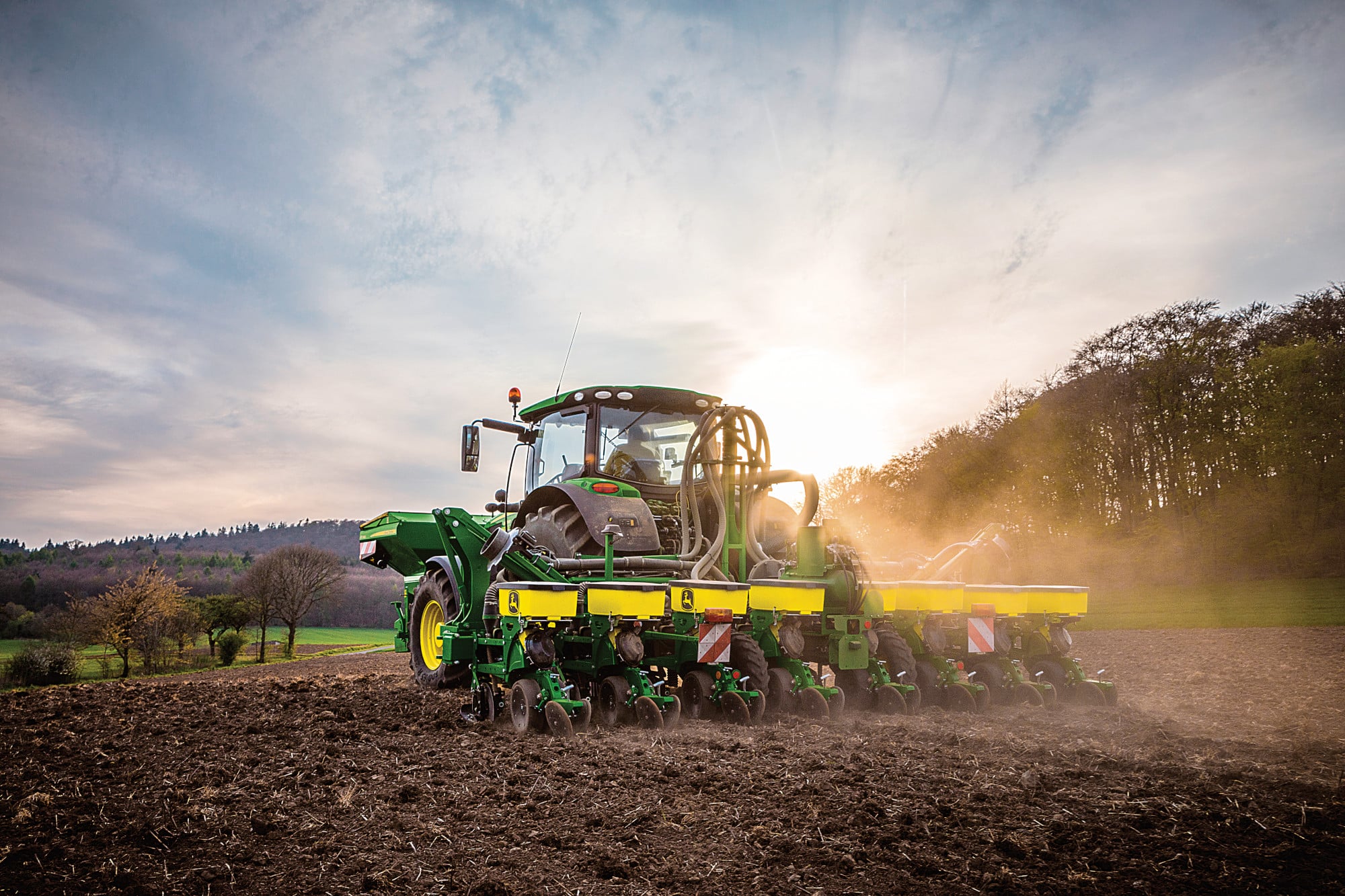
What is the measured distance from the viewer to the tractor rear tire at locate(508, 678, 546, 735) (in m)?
5.96

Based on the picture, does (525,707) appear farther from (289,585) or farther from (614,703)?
(289,585)

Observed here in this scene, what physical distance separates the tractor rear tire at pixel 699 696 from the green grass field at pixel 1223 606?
1442 cm

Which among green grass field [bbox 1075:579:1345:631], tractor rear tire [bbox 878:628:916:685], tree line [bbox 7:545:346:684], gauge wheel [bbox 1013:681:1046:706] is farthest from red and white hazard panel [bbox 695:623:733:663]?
tree line [bbox 7:545:346:684]

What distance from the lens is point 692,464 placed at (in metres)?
7.44

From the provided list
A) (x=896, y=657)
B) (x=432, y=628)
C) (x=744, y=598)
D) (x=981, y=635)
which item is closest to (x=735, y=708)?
(x=744, y=598)

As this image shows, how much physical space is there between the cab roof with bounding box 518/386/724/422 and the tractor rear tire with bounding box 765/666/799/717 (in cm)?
266

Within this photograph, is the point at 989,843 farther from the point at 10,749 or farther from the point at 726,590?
the point at 10,749

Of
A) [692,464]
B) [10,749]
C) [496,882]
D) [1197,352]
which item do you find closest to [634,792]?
[496,882]

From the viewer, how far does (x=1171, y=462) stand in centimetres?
2422

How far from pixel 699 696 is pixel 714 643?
0.47 metres

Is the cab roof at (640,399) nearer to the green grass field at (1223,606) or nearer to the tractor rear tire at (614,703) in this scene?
the tractor rear tire at (614,703)

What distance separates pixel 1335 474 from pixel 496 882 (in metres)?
25.4

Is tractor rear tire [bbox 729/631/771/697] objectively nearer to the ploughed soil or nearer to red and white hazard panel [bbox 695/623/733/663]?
red and white hazard panel [bbox 695/623/733/663]

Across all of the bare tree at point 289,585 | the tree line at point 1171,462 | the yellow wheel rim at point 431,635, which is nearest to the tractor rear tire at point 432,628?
the yellow wheel rim at point 431,635
